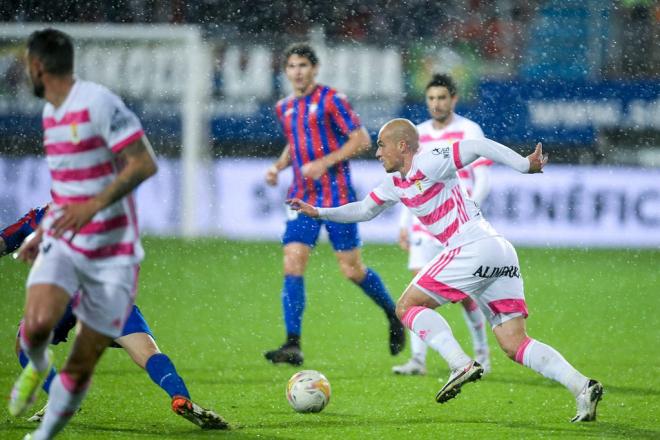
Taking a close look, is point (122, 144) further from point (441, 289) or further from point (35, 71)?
point (441, 289)

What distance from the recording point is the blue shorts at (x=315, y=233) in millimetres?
8023

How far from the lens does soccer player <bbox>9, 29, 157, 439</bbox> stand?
4.42m

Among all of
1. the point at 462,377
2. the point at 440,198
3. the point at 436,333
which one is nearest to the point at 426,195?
the point at 440,198

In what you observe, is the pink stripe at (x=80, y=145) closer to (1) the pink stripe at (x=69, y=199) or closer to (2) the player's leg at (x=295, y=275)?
(1) the pink stripe at (x=69, y=199)

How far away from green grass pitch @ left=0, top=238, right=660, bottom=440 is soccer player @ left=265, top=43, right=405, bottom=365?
19.3 inches

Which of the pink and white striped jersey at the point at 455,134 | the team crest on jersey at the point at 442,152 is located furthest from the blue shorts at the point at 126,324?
the pink and white striped jersey at the point at 455,134

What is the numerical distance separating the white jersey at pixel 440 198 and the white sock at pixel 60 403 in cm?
218

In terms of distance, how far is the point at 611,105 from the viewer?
16312 millimetres

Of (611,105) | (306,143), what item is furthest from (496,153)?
(611,105)

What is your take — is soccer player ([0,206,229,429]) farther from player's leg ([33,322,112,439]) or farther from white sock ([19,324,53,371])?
player's leg ([33,322,112,439])

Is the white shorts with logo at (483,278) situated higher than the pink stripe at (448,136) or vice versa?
the pink stripe at (448,136)

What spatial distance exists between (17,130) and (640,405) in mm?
11443

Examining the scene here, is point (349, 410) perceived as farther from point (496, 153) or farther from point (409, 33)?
point (409, 33)

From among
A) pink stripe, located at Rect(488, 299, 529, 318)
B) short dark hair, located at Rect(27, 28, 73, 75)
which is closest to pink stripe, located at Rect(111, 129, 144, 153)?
short dark hair, located at Rect(27, 28, 73, 75)
